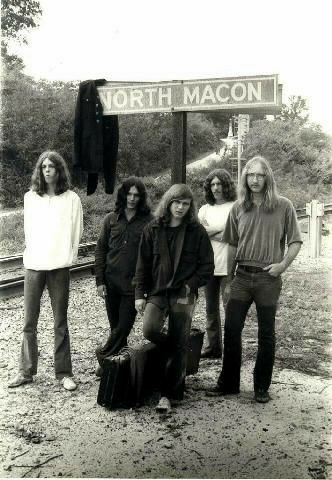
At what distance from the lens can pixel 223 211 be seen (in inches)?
227

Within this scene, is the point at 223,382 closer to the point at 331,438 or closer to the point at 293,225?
the point at 331,438

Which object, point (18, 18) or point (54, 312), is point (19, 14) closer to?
point (18, 18)

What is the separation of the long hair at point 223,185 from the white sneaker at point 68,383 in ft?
7.42

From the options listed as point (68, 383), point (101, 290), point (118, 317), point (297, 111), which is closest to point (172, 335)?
point (118, 317)

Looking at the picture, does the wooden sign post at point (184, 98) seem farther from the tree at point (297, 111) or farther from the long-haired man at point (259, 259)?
the tree at point (297, 111)

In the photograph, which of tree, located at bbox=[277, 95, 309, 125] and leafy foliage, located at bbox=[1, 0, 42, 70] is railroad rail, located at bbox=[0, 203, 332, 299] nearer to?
leafy foliage, located at bbox=[1, 0, 42, 70]

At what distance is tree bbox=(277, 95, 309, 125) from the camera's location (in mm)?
43375

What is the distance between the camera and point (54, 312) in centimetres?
511

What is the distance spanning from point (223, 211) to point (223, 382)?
175 centimetres

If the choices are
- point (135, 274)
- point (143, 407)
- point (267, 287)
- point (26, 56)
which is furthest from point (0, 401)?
point (26, 56)

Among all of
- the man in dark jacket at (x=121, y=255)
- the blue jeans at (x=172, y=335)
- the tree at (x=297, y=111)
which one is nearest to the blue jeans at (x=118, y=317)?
the man in dark jacket at (x=121, y=255)

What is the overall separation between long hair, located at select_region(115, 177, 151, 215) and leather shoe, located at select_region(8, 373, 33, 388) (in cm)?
172

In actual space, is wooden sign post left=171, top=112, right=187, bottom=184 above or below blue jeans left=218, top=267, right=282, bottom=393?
above

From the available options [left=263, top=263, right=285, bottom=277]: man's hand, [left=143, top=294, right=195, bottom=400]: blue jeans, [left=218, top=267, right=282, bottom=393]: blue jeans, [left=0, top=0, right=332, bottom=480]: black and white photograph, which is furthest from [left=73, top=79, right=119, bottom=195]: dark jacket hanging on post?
[left=263, top=263, right=285, bottom=277]: man's hand
